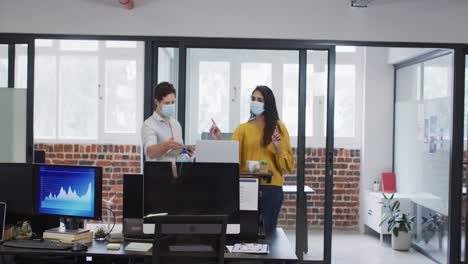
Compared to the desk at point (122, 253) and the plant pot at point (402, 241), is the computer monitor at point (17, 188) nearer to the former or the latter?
the desk at point (122, 253)

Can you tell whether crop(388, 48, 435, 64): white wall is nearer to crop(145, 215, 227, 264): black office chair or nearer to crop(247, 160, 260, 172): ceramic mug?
crop(247, 160, 260, 172): ceramic mug

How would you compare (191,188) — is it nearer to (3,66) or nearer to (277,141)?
(277,141)

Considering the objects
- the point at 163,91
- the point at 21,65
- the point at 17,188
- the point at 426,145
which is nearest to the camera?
the point at 17,188

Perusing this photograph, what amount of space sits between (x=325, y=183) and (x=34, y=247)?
2.75 metres

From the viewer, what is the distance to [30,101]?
466 centimetres

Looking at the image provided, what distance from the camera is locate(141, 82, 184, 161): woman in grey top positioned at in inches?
146

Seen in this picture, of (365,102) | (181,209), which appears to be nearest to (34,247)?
(181,209)

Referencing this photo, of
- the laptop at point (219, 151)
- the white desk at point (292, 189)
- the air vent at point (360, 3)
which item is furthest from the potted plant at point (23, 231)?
the air vent at point (360, 3)

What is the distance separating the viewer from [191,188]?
2779 millimetres

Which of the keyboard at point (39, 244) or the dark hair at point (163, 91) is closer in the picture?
the keyboard at point (39, 244)

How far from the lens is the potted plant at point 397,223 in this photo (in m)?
5.59

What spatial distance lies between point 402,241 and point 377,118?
1.57 meters

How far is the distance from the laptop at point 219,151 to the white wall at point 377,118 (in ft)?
11.5

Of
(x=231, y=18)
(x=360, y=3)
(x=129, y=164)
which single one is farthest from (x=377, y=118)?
(x=129, y=164)
